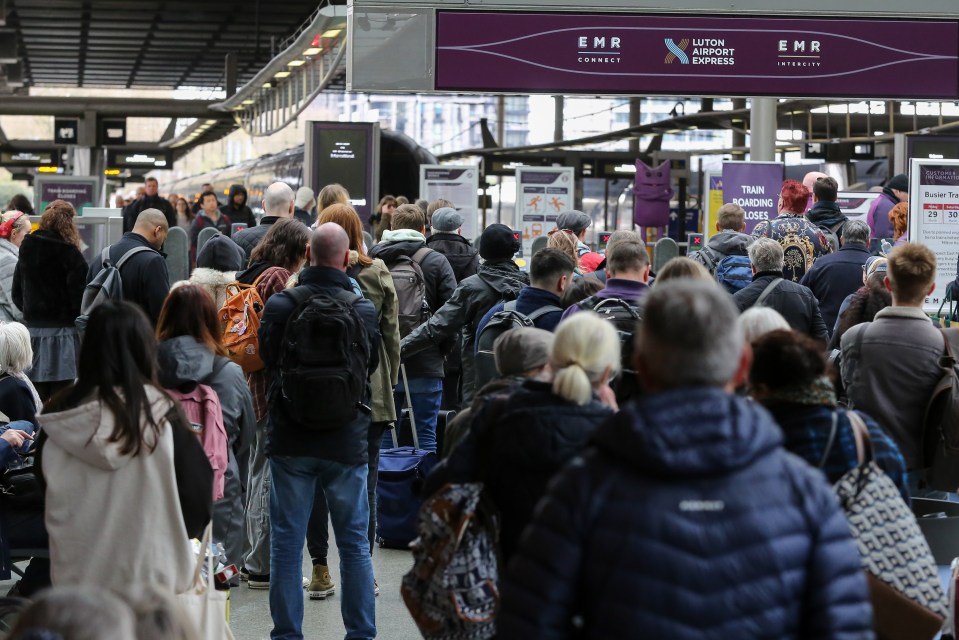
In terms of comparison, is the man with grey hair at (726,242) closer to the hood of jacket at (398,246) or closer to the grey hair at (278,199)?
the hood of jacket at (398,246)

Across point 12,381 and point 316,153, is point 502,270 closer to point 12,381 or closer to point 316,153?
point 12,381

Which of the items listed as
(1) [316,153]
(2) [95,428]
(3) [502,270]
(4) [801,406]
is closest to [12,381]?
(2) [95,428]

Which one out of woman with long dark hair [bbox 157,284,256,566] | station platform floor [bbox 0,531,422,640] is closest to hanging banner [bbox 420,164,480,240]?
station platform floor [bbox 0,531,422,640]

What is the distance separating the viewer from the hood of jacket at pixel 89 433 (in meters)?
3.82

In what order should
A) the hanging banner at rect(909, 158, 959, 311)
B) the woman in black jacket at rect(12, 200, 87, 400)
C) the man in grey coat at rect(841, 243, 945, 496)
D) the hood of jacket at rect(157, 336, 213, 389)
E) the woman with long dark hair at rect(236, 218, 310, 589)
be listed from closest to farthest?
the hood of jacket at rect(157, 336, 213, 389)
the man in grey coat at rect(841, 243, 945, 496)
the woman with long dark hair at rect(236, 218, 310, 589)
the hanging banner at rect(909, 158, 959, 311)
the woman in black jacket at rect(12, 200, 87, 400)

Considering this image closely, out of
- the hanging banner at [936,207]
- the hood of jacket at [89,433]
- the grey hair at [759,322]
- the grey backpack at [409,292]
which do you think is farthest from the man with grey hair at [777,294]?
the hood of jacket at [89,433]

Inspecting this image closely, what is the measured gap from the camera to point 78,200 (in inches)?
734

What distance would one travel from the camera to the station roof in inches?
1042

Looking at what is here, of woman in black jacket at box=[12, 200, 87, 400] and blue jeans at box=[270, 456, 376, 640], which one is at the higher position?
woman in black jacket at box=[12, 200, 87, 400]

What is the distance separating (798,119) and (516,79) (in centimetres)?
1793

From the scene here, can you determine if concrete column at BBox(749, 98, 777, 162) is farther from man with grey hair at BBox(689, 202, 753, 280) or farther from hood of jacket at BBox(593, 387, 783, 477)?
hood of jacket at BBox(593, 387, 783, 477)

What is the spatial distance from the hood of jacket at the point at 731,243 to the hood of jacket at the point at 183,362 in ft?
15.2

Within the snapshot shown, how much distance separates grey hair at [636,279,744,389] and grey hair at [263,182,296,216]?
604 centimetres

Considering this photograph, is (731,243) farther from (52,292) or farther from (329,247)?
(52,292)
